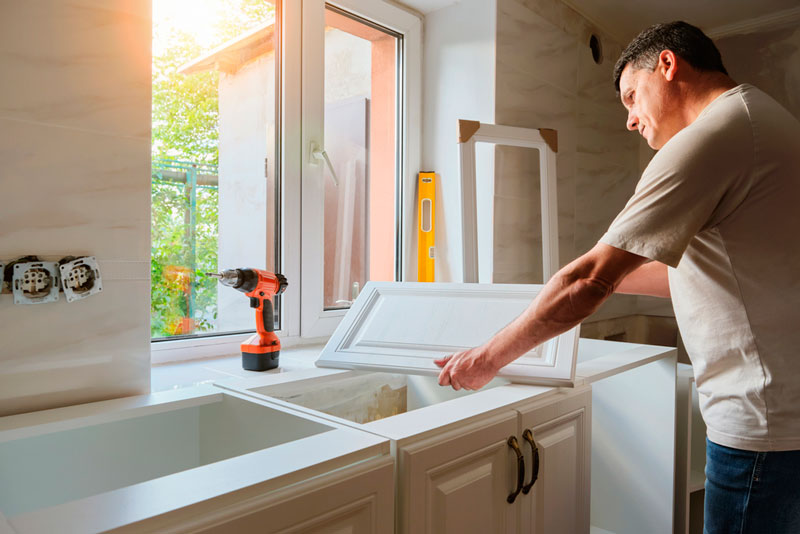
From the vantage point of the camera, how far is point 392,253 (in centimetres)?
230

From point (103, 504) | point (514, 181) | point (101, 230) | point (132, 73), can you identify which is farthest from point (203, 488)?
point (514, 181)

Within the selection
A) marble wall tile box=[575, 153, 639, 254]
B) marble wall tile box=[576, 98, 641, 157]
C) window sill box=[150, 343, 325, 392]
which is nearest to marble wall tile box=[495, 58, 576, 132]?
marble wall tile box=[576, 98, 641, 157]

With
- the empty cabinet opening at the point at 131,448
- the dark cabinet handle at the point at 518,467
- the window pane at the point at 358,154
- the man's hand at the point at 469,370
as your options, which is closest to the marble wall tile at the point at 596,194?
the window pane at the point at 358,154

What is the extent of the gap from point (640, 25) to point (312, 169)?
1.91 m

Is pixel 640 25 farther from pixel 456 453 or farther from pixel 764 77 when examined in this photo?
pixel 456 453

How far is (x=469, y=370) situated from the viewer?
1173mm

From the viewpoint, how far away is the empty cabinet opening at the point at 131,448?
943 mm

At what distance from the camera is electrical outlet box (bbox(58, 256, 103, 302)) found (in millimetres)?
1062

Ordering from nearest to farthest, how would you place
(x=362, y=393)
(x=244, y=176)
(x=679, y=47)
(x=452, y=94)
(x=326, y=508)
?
(x=326, y=508) → (x=679, y=47) → (x=362, y=393) → (x=244, y=176) → (x=452, y=94)

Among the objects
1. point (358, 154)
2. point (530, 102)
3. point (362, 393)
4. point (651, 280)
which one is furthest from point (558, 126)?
point (362, 393)

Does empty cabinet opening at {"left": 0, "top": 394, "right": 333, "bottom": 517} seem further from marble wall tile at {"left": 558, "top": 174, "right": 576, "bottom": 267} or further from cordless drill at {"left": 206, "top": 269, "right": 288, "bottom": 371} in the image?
marble wall tile at {"left": 558, "top": 174, "right": 576, "bottom": 267}

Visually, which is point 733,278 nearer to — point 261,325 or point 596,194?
point 261,325

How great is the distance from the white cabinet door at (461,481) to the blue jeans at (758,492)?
0.36 m

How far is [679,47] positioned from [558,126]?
1.41 m
